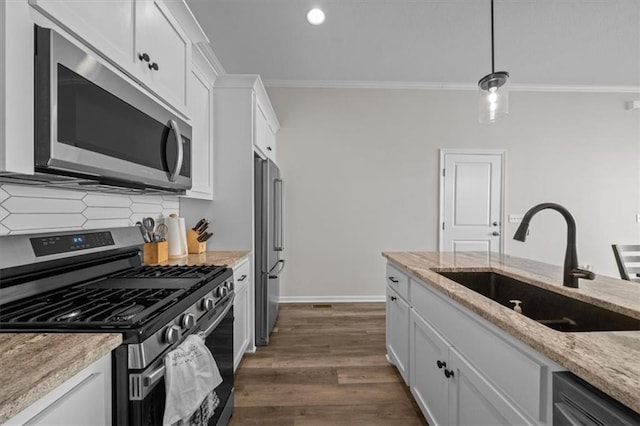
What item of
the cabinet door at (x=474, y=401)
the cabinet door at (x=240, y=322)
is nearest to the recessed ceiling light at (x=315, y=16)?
the cabinet door at (x=240, y=322)

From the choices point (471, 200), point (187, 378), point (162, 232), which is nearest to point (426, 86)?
point (471, 200)

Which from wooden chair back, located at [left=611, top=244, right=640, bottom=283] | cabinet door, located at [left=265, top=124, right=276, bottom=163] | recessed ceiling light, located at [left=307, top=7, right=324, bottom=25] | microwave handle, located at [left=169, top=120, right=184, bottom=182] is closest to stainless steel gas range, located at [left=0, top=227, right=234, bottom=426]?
microwave handle, located at [left=169, top=120, right=184, bottom=182]

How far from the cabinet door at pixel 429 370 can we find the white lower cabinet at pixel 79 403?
4.03 feet

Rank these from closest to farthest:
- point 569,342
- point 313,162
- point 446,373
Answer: point 569,342 < point 446,373 < point 313,162

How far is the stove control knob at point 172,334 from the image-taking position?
3.35 feet

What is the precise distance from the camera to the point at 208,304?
1405mm

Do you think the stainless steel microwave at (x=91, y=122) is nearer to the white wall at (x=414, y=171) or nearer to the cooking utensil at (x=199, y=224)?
the cooking utensil at (x=199, y=224)

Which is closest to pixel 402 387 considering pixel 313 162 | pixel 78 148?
pixel 78 148

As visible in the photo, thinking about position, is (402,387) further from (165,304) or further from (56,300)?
(56,300)

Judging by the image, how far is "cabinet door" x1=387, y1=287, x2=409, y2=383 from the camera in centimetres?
203

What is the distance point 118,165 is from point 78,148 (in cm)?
20

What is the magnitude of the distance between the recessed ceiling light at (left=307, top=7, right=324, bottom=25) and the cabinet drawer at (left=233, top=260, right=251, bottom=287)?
209cm

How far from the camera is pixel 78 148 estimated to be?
939mm

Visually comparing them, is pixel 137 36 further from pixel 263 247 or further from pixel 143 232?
pixel 263 247
